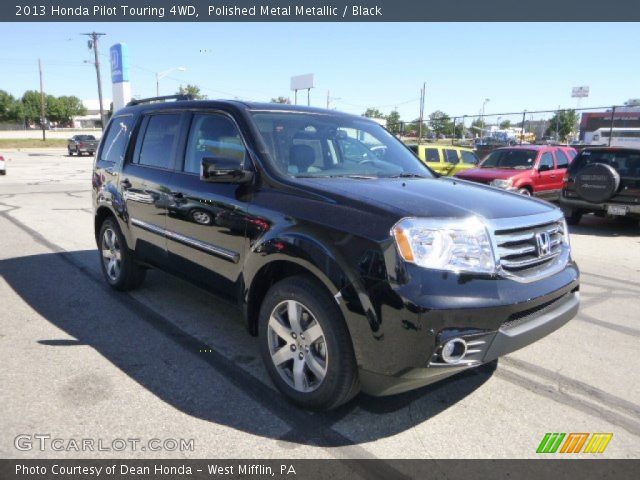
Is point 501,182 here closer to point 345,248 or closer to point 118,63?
point 345,248

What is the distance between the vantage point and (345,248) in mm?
2633

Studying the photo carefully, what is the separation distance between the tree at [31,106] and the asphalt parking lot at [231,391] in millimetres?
126718

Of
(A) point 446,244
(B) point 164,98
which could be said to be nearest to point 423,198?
(A) point 446,244

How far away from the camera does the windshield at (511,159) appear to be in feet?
39.7

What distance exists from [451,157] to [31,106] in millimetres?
124543

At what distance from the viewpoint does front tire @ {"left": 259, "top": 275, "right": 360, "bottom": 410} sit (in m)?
2.70

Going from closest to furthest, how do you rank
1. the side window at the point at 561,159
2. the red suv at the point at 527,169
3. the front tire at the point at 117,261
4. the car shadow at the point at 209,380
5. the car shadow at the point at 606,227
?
1. the car shadow at the point at 209,380
2. the front tire at the point at 117,261
3. the car shadow at the point at 606,227
4. the red suv at the point at 527,169
5. the side window at the point at 561,159

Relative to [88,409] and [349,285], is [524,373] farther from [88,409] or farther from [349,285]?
[88,409]

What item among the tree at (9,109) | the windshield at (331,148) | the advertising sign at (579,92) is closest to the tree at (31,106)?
the tree at (9,109)

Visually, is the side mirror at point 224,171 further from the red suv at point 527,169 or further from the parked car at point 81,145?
the parked car at point 81,145

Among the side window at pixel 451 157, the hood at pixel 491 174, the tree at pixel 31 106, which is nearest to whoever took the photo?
the hood at pixel 491 174

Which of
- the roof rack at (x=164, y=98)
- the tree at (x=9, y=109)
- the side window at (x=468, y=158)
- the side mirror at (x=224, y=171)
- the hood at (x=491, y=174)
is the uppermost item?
the tree at (x=9, y=109)

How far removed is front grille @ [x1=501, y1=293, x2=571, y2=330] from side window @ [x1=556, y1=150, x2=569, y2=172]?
1105 cm
